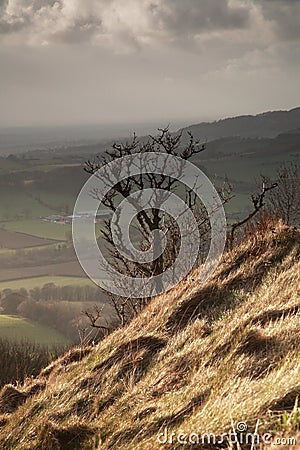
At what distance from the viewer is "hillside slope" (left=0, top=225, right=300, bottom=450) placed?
195 inches

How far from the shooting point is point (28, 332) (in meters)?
97.2

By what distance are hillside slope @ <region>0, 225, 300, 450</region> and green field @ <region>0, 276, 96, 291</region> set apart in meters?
123

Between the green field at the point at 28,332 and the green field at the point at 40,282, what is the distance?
27938 mm

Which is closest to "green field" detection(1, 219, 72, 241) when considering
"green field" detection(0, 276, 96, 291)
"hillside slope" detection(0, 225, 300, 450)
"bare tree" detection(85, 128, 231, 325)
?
"green field" detection(0, 276, 96, 291)

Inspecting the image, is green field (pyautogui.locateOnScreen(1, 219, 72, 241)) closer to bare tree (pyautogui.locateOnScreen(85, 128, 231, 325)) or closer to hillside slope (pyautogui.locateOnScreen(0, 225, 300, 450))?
bare tree (pyautogui.locateOnScreen(85, 128, 231, 325))

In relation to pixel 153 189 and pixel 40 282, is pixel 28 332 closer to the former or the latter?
pixel 40 282

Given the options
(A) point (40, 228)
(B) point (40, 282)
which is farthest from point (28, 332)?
(A) point (40, 228)

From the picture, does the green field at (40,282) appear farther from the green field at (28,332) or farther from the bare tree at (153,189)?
the bare tree at (153,189)

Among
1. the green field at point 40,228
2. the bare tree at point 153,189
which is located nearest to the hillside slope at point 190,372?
the bare tree at point 153,189

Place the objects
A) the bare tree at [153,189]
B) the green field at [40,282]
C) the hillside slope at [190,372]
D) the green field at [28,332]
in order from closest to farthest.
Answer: the hillside slope at [190,372]
the bare tree at [153,189]
the green field at [28,332]
the green field at [40,282]

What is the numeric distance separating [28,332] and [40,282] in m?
44.4

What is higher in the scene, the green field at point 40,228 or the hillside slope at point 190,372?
the hillside slope at point 190,372

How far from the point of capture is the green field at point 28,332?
8969cm

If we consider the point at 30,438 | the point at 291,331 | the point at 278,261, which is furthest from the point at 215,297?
the point at 30,438
